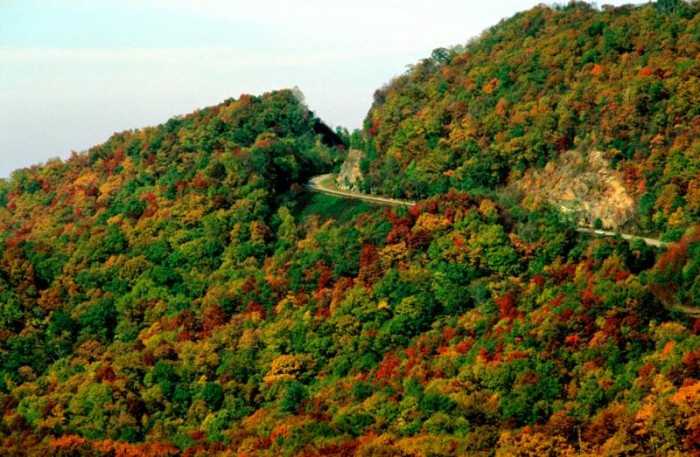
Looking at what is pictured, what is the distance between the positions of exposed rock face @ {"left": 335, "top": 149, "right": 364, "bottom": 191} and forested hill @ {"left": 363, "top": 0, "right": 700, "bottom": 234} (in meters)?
1.87

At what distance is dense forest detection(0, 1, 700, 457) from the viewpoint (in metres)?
106

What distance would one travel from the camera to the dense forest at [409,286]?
106 metres

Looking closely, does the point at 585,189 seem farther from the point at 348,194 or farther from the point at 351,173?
the point at 351,173

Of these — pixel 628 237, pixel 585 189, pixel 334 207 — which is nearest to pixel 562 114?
pixel 585 189

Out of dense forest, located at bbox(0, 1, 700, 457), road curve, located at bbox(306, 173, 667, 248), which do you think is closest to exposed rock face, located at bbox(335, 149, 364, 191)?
road curve, located at bbox(306, 173, 667, 248)

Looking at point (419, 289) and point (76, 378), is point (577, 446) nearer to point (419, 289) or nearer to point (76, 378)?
point (419, 289)

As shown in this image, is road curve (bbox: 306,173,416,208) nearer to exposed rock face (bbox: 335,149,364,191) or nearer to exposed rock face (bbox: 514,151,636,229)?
exposed rock face (bbox: 335,149,364,191)

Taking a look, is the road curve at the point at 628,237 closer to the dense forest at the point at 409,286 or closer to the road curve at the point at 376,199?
the road curve at the point at 376,199

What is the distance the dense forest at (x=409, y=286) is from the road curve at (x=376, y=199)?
1333 millimetres

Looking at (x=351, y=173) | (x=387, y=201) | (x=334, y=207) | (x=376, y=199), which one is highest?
(x=351, y=173)

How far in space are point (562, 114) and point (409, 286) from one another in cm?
2549

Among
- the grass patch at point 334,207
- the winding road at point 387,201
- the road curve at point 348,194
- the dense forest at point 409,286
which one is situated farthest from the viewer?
the road curve at point 348,194

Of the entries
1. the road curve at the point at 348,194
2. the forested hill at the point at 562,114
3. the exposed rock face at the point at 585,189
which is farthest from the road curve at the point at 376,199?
the exposed rock face at the point at 585,189

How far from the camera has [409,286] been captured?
12519cm
